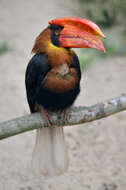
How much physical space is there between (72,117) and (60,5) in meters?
4.88

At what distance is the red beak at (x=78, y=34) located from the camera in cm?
219

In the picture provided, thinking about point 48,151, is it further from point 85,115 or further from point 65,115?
point 85,115

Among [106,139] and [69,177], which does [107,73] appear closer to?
[106,139]

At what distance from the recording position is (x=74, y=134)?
13.3 ft

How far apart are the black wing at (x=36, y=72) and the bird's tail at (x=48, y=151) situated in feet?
1.44

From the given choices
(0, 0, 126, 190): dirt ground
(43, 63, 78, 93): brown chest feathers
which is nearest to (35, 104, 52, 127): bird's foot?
(43, 63, 78, 93): brown chest feathers

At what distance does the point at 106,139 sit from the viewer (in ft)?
13.1

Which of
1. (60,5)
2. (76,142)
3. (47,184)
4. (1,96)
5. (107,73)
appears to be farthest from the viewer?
(60,5)

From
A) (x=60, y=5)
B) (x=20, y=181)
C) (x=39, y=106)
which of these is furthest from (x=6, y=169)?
Result: (x=60, y=5)

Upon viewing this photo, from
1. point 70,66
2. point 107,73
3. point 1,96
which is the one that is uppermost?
point 70,66

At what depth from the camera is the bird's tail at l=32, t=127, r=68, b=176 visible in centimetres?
291

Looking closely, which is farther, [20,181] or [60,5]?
[60,5]

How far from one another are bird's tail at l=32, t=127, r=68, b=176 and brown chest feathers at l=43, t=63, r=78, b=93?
23.0 inches

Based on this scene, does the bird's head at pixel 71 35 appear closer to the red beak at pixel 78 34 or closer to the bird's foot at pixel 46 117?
the red beak at pixel 78 34
